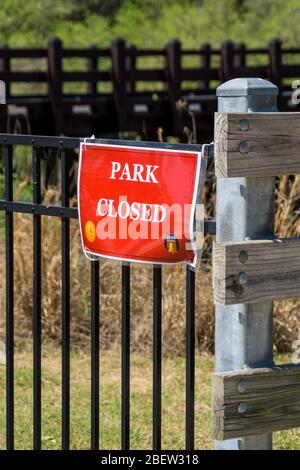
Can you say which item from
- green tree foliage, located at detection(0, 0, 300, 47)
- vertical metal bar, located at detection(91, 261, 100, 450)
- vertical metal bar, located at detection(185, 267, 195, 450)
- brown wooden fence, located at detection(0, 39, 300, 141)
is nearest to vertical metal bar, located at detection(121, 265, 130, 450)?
vertical metal bar, located at detection(91, 261, 100, 450)

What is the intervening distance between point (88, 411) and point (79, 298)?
1.51 m

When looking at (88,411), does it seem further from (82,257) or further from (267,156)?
(267,156)

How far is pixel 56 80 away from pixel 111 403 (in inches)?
501

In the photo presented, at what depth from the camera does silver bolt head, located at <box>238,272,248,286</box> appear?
3.02 metres

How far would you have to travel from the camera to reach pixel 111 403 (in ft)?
20.4

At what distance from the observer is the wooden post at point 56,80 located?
715 inches

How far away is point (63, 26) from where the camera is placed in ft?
140

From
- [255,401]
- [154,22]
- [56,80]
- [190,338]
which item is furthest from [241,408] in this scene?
[154,22]

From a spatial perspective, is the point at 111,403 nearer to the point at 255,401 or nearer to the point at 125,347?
the point at 125,347

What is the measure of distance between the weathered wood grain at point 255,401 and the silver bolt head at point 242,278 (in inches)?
10.3

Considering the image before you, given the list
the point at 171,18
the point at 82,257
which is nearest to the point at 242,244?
the point at 82,257

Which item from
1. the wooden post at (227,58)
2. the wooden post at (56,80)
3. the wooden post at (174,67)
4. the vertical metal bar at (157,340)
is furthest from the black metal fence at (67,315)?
the wooden post at (227,58)

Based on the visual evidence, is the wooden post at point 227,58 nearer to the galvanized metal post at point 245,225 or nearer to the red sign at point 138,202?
the red sign at point 138,202

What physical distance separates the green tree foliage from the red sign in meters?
36.2
